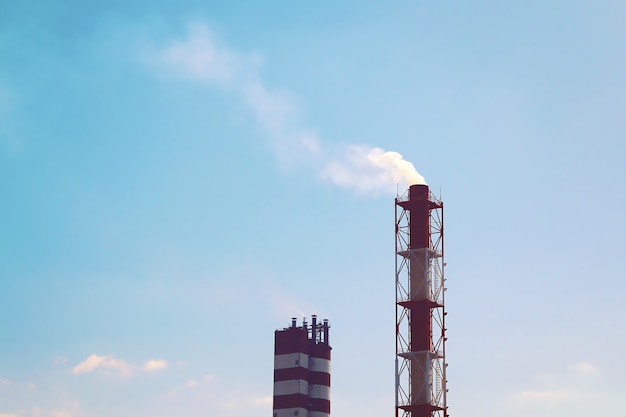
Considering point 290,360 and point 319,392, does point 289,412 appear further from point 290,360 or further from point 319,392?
point 290,360

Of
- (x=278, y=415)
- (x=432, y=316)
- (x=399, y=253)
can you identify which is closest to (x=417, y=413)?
(x=432, y=316)

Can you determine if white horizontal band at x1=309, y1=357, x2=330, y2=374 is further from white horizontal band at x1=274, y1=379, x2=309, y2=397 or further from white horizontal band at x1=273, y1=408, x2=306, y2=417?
white horizontal band at x1=273, y1=408, x2=306, y2=417

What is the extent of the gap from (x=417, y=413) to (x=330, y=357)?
39.1 m

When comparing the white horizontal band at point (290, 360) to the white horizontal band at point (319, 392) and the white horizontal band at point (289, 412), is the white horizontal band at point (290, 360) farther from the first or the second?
the white horizontal band at point (289, 412)

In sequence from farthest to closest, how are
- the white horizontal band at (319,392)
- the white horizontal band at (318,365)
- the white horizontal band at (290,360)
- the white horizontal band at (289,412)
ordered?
the white horizontal band at (318,365), the white horizontal band at (319,392), the white horizontal band at (290,360), the white horizontal band at (289,412)

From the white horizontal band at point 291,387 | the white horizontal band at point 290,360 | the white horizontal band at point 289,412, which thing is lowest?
the white horizontal band at point 289,412

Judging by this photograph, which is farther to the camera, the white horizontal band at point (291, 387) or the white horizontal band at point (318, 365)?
the white horizontal band at point (318, 365)

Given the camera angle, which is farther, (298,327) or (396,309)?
(298,327)

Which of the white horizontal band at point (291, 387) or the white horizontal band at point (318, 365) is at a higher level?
the white horizontal band at point (318, 365)

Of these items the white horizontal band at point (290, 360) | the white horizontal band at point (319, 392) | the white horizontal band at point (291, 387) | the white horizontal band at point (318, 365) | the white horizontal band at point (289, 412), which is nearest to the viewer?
the white horizontal band at point (289, 412)

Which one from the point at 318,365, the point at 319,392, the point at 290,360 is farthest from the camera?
the point at 318,365

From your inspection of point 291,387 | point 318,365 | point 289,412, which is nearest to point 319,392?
point 318,365

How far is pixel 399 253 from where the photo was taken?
283 ft

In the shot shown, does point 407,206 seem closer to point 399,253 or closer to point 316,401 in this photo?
point 399,253
